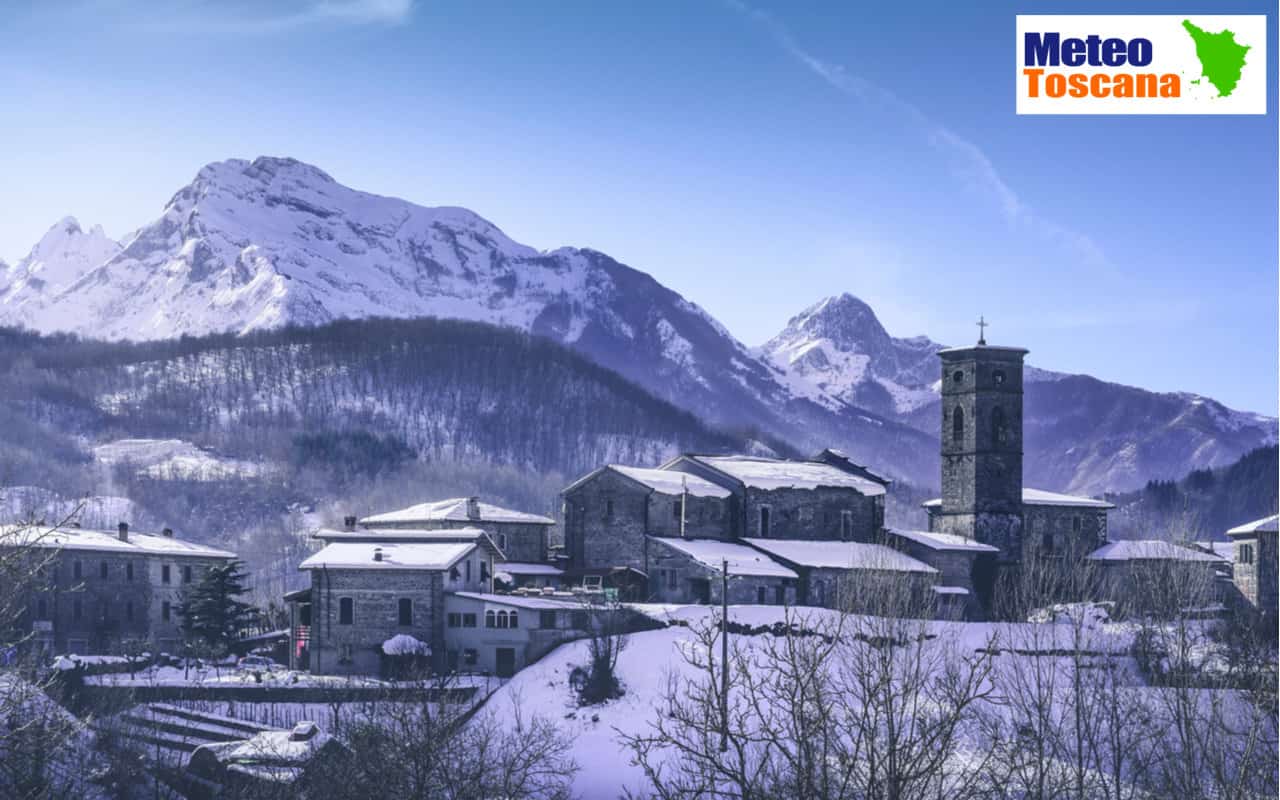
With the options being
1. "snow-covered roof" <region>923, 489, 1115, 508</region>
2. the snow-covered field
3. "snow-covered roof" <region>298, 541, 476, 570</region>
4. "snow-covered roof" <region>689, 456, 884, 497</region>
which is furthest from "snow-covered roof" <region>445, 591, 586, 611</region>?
"snow-covered roof" <region>923, 489, 1115, 508</region>

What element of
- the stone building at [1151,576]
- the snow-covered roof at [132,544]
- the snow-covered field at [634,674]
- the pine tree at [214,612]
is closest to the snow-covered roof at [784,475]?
the stone building at [1151,576]

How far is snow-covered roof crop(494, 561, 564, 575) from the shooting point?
7119 cm

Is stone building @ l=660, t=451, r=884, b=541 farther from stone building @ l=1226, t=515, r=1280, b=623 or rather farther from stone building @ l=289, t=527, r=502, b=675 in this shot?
stone building @ l=1226, t=515, r=1280, b=623

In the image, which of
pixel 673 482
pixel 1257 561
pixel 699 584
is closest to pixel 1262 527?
pixel 1257 561

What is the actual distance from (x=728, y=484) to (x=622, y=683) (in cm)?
2030

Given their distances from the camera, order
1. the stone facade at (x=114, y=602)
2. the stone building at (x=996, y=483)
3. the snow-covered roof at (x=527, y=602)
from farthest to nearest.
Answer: the stone building at (x=996, y=483) < the stone facade at (x=114, y=602) < the snow-covered roof at (x=527, y=602)

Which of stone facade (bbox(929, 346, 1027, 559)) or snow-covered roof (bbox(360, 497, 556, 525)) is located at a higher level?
stone facade (bbox(929, 346, 1027, 559))

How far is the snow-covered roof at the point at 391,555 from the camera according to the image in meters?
59.9

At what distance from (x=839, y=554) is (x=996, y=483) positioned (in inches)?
427

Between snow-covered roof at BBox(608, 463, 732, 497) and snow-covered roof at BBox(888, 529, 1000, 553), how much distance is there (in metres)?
8.40

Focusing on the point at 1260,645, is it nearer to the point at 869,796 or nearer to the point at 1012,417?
the point at 1012,417

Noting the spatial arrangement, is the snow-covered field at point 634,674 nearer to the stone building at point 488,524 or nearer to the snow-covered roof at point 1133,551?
the snow-covered roof at point 1133,551

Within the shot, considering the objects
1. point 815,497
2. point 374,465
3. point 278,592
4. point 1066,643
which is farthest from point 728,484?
point 374,465

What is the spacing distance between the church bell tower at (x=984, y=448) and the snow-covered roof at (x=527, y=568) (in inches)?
736
